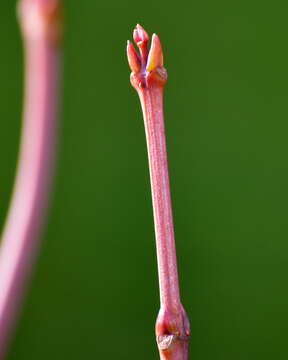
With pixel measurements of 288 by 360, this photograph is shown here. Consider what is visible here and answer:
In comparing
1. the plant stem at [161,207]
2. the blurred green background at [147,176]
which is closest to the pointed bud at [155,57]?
the plant stem at [161,207]

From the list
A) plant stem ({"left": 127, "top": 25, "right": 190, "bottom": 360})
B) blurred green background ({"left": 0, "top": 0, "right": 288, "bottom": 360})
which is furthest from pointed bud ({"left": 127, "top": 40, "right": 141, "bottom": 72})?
blurred green background ({"left": 0, "top": 0, "right": 288, "bottom": 360})

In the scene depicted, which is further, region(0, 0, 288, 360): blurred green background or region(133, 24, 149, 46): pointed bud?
region(0, 0, 288, 360): blurred green background

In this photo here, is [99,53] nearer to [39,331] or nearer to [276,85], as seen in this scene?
[276,85]

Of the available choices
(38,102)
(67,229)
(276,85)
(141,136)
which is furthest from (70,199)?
(38,102)

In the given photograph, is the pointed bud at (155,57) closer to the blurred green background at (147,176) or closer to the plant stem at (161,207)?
the plant stem at (161,207)

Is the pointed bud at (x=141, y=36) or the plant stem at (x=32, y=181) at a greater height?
the pointed bud at (x=141, y=36)

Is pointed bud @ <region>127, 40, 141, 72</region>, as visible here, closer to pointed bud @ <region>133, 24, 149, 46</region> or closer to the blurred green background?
pointed bud @ <region>133, 24, 149, 46</region>

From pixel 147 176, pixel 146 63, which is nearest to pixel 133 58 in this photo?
pixel 146 63

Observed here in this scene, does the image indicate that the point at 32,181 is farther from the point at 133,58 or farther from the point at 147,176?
the point at 147,176
